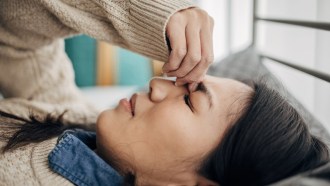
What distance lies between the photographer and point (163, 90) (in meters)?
0.86

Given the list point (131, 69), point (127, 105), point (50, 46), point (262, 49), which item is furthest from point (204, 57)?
point (131, 69)

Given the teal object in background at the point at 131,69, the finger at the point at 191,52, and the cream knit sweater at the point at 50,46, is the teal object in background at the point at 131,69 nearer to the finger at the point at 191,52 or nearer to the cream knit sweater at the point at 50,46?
the cream knit sweater at the point at 50,46

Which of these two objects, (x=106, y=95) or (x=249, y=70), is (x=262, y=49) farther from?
(x=106, y=95)

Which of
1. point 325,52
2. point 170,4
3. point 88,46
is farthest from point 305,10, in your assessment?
point 88,46

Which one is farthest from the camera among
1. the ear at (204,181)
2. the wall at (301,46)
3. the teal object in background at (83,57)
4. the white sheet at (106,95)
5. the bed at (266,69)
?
the teal object in background at (83,57)

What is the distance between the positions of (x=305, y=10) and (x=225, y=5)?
2.98ft

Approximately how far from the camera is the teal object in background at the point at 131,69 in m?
2.37

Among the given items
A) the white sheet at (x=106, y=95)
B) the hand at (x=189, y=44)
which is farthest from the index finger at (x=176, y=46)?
the white sheet at (x=106, y=95)

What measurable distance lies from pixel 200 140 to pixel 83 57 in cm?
167

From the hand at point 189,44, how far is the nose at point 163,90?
62 millimetres

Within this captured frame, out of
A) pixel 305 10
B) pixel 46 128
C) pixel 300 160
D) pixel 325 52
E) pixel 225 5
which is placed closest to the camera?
pixel 300 160

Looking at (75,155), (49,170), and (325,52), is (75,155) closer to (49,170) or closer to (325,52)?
(49,170)

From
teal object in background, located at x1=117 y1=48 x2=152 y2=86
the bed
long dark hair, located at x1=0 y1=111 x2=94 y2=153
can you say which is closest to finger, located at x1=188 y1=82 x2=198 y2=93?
the bed

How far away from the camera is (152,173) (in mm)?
850
